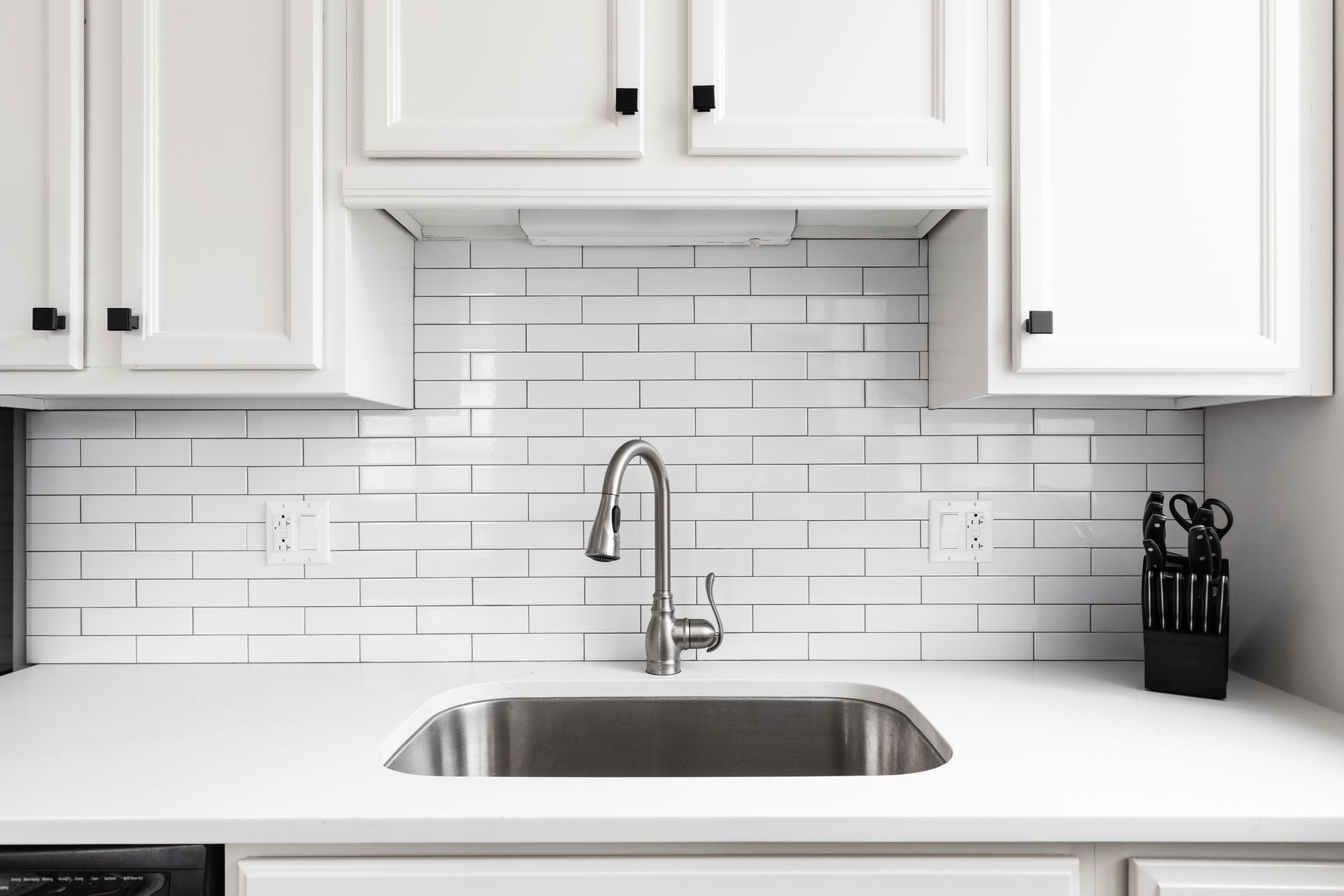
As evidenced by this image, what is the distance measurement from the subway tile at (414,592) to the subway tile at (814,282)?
81 cm

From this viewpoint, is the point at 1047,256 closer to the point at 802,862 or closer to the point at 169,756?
the point at 802,862

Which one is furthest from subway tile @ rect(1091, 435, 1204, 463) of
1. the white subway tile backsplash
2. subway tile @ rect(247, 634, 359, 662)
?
subway tile @ rect(247, 634, 359, 662)

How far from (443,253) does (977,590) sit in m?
1.22

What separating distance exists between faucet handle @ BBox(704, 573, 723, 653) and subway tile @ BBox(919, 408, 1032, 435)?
19.9 inches

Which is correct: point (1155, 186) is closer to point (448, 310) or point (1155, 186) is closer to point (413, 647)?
point (448, 310)

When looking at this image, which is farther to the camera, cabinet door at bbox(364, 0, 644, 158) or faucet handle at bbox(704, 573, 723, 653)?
faucet handle at bbox(704, 573, 723, 653)

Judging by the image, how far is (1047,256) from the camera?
1260 millimetres

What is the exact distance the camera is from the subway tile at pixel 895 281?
5.32ft

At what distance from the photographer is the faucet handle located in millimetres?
1504

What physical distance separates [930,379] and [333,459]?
1.16 meters

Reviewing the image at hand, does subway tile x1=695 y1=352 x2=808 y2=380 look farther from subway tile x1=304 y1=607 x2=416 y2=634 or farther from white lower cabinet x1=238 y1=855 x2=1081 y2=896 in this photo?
white lower cabinet x1=238 y1=855 x2=1081 y2=896

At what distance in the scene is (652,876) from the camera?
0.95 m

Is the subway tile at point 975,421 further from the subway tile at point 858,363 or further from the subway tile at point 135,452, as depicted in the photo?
the subway tile at point 135,452

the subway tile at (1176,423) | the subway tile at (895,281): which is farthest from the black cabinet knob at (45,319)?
the subway tile at (1176,423)
